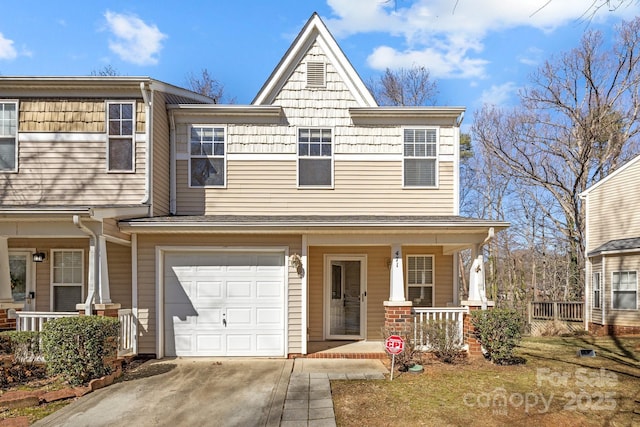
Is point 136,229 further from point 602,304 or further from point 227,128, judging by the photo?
point 602,304

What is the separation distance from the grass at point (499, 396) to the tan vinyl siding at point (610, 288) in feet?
19.0

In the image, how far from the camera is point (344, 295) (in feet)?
35.0

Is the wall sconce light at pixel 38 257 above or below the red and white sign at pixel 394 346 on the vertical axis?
above

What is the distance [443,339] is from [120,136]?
832 centimetres

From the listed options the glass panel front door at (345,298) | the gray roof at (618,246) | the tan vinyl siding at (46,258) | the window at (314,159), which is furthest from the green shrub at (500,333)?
the tan vinyl siding at (46,258)

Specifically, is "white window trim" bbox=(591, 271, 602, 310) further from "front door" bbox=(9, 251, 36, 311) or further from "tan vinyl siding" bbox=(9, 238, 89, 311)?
"front door" bbox=(9, 251, 36, 311)

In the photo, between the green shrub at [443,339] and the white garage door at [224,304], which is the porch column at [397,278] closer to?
the green shrub at [443,339]

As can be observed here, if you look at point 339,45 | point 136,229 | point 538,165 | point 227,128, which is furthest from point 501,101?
point 136,229

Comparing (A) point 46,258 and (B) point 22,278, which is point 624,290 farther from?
(B) point 22,278

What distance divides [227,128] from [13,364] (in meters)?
6.46

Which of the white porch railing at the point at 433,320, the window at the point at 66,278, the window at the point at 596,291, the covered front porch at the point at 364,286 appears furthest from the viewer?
the window at the point at 596,291

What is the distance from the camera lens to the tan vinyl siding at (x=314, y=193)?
10312mm

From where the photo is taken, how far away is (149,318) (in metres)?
8.74

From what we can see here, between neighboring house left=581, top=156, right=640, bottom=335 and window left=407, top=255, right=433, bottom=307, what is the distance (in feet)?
24.2
